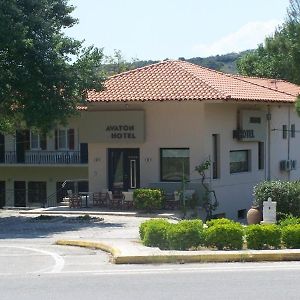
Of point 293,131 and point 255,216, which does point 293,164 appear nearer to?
point 293,131

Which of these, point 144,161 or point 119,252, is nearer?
point 119,252

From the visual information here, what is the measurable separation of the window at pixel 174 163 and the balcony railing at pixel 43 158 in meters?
11.6

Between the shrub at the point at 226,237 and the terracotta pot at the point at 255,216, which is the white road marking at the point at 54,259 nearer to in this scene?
the shrub at the point at 226,237

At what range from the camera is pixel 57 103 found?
27.7 meters

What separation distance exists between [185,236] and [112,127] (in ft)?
53.3

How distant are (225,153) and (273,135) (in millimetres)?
5249

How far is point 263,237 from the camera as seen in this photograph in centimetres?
1670

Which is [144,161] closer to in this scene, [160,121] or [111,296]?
[160,121]

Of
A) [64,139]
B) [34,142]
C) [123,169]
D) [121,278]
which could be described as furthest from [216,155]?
[121,278]

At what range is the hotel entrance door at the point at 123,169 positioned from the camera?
32.9 meters

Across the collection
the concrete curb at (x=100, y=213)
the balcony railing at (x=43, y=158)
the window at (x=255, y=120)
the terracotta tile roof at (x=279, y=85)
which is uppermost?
the terracotta tile roof at (x=279, y=85)

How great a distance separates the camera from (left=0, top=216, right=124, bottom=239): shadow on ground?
2323cm

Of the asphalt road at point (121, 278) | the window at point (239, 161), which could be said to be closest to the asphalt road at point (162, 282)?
the asphalt road at point (121, 278)

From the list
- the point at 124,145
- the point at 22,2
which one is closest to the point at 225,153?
the point at 124,145
